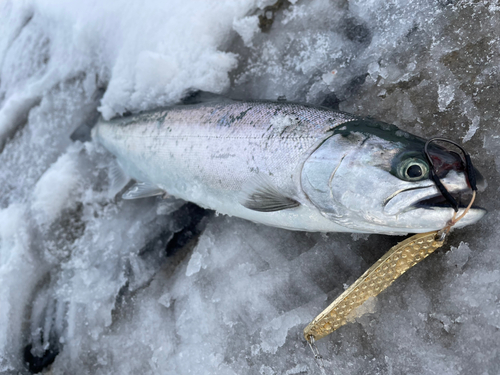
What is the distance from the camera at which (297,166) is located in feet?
6.15

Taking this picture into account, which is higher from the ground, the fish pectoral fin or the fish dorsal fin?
the fish dorsal fin

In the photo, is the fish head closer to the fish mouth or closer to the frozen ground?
the fish mouth

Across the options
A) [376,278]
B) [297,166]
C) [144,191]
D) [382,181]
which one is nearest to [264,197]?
[297,166]

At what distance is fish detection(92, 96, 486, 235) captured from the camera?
5.22ft

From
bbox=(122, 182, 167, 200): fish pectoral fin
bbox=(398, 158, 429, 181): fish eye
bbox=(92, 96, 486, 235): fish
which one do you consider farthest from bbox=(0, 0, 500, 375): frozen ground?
bbox=(398, 158, 429, 181): fish eye

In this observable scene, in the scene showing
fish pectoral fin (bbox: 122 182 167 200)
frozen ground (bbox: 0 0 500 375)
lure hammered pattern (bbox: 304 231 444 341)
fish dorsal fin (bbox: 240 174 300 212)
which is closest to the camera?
lure hammered pattern (bbox: 304 231 444 341)

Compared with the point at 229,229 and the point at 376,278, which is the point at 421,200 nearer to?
the point at 376,278

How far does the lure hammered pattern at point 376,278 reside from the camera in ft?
5.95

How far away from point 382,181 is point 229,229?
136 cm

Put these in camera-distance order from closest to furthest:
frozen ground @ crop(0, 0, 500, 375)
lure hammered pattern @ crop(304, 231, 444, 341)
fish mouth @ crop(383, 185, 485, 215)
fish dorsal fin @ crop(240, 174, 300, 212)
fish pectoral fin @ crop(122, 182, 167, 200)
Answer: fish mouth @ crop(383, 185, 485, 215), lure hammered pattern @ crop(304, 231, 444, 341), fish dorsal fin @ crop(240, 174, 300, 212), frozen ground @ crop(0, 0, 500, 375), fish pectoral fin @ crop(122, 182, 167, 200)

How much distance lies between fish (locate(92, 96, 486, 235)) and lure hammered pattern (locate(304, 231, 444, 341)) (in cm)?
13

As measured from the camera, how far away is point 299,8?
2.86 m

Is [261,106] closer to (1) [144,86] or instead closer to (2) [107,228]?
(1) [144,86]

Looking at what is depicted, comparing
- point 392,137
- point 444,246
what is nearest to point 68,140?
point 392,137
